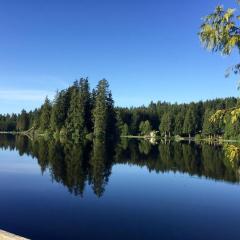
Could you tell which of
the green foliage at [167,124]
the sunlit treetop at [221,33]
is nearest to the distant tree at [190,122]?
the green foliage at [167,124]

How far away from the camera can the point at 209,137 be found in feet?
542

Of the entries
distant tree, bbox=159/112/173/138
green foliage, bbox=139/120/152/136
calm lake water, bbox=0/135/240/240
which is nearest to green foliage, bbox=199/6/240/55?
calm lake water, bbox=0/135/240/240

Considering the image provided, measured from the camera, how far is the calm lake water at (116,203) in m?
17.9

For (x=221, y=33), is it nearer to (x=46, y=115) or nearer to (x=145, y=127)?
(x=46, y=115)

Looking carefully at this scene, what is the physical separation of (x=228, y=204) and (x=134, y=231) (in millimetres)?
10355

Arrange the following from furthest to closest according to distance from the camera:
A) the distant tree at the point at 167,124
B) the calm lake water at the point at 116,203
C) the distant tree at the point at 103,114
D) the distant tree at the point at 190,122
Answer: the distant tree at the point at 167,124 → the distant tree at the point at 190,122 → the distant tree at the point at 103,114 → the calm lake water at the point at 116,203

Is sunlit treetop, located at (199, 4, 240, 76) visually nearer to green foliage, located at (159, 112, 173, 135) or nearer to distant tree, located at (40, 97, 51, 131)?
distant tree, located at (40, 97, 51, 131)

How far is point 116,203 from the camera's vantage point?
2425 centimetres

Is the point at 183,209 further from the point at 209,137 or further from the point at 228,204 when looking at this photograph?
the point at 209,137

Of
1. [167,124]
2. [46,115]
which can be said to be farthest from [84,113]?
[167,124]

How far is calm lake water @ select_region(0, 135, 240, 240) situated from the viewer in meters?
17.9

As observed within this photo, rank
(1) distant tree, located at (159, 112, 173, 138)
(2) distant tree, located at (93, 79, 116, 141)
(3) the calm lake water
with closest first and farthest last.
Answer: (3) the calm lake water < (2) distant tree, located at (93, 79, 116, 141) < (1) distant tree, located at (159, 112, 173, 138)

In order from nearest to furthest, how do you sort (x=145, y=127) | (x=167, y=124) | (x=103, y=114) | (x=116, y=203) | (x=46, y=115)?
(x=116, y=203) → (x=103, y=114) → (x=46, y=115) → (x=167, y=124) → (x=145, y=127)

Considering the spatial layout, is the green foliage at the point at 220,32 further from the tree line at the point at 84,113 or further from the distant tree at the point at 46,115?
the distant tree at the point at 46,115
